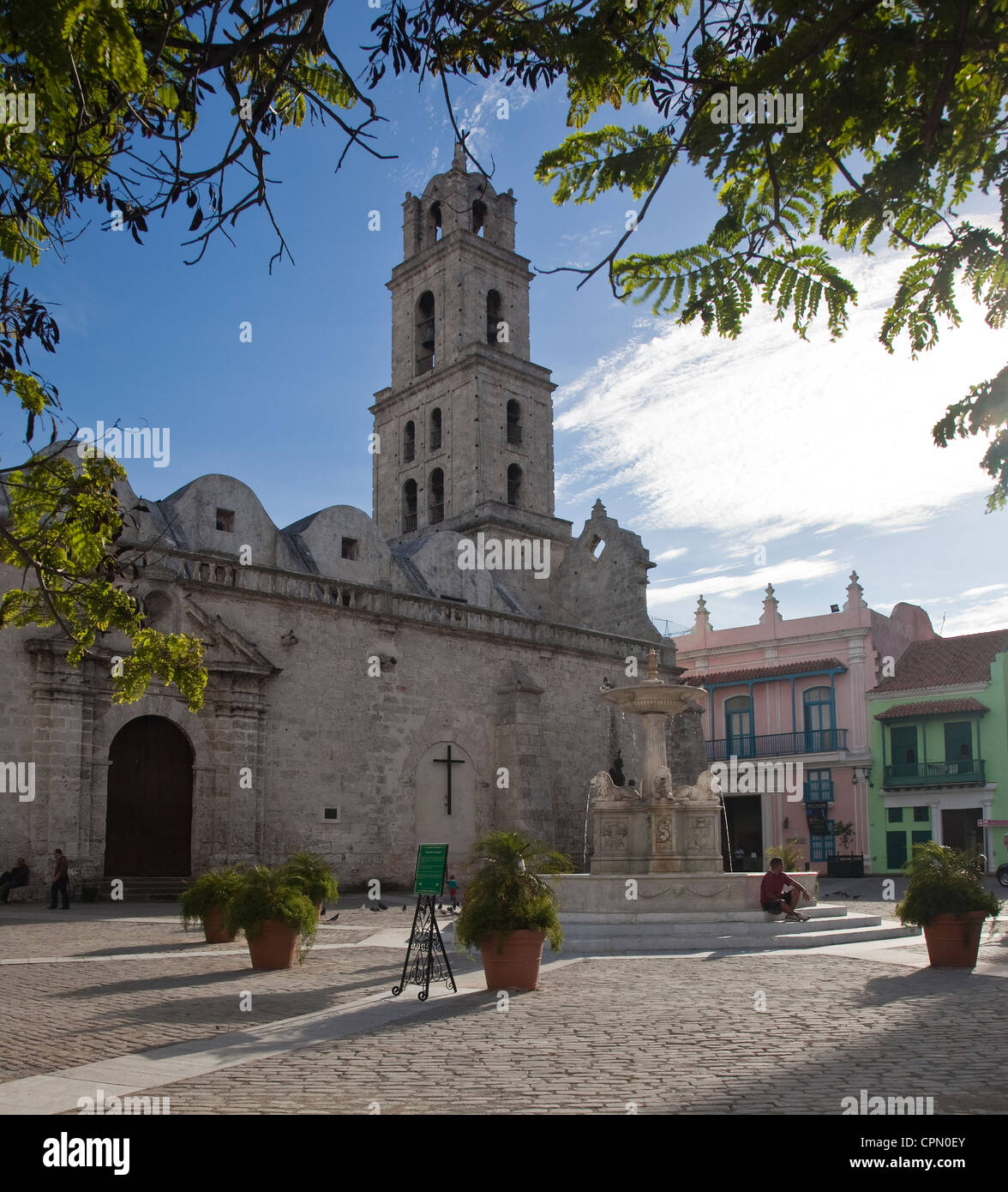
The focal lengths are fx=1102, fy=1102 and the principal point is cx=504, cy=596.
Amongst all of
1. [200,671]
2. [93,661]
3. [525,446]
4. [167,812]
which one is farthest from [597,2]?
[525,446]

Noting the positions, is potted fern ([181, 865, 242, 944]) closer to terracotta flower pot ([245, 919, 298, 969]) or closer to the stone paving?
the stone paving

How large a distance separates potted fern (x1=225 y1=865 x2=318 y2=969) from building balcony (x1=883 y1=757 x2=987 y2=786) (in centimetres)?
2850

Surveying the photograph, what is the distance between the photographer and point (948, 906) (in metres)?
11.9

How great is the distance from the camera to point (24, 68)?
4.71 m

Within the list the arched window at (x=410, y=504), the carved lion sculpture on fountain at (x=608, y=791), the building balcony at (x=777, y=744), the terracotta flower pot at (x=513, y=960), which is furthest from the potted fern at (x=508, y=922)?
the arched window at (x=410, y=504)

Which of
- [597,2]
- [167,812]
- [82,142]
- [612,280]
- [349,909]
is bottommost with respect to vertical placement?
[349,909]

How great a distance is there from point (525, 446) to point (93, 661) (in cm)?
2329

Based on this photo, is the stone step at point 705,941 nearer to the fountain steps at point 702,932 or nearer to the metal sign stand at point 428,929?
the fountain steps at point 702,932

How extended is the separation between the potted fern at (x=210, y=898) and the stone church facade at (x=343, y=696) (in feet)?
15.6

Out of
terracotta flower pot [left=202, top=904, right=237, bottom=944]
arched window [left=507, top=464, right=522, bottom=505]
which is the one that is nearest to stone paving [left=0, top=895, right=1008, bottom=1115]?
terracotta flower pot [left=202, top=904, right=237, bottom=944]

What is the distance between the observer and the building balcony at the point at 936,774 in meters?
34.8

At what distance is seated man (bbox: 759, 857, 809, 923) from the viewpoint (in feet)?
50.7
